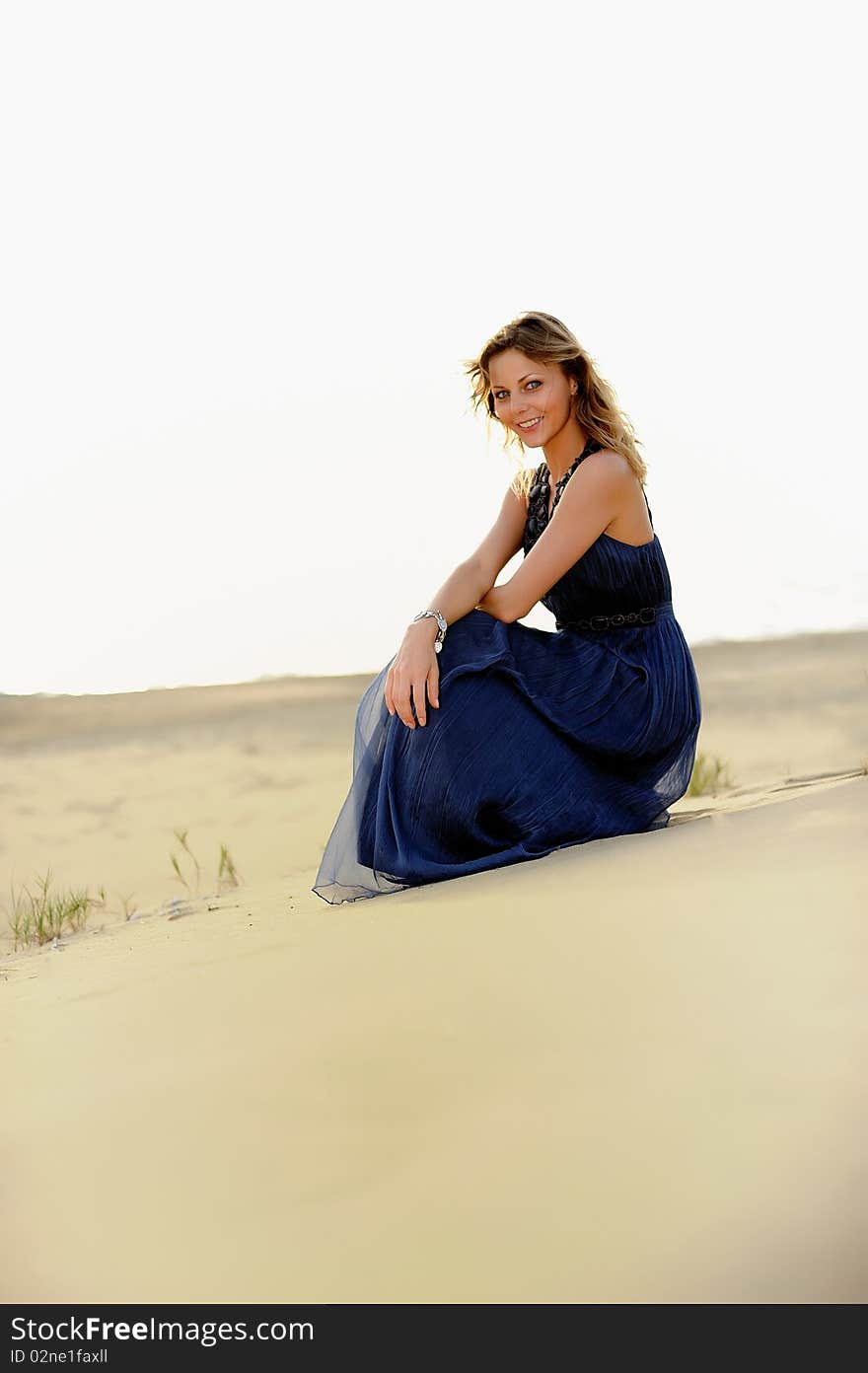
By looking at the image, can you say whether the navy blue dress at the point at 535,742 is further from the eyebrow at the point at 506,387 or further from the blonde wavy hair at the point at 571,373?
the eyebrow at the point at 506,387

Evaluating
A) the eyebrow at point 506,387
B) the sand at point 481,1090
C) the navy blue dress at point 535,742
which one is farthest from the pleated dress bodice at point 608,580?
the sand at point 481,1090

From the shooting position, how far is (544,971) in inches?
89.6

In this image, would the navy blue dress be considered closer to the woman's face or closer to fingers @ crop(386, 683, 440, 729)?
fingers @ crop(386, 683, 440, 729)

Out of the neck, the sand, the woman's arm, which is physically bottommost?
the sand

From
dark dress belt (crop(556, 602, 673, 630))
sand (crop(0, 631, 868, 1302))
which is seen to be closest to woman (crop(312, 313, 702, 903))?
dark dress belt (crop(556, 602, 673, 630))

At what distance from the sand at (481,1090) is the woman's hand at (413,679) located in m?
0.46

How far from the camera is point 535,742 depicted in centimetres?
353

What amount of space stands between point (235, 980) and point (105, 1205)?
894 millimetres

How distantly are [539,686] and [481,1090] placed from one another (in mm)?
1854

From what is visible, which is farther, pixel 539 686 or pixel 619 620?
pixel 619 620

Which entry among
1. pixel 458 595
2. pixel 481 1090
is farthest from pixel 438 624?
pixel 481 1090

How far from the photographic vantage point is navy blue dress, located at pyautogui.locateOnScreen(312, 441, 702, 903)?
342cm

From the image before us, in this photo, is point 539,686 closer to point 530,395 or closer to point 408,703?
point 408,703

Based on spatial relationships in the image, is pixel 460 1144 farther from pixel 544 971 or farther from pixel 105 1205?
pixel 544 971
